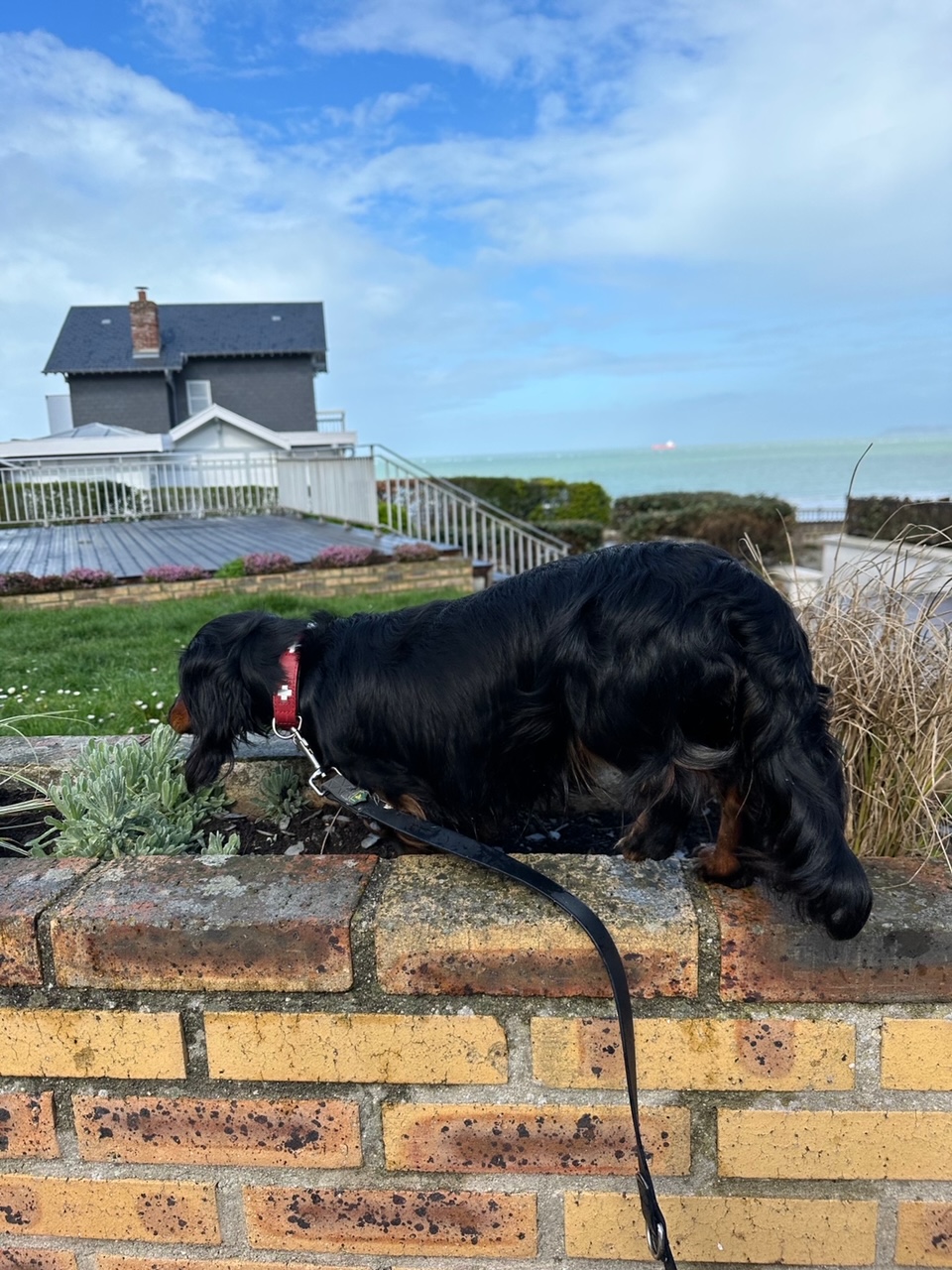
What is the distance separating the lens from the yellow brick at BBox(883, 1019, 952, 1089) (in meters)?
1.37

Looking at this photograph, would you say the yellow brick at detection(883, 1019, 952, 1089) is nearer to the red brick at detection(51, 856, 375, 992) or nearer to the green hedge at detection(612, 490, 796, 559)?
the red brick at detection(51, 856, 375, 992)

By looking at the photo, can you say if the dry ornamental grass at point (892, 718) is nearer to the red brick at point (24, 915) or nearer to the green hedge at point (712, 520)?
the red brick at point (24, 915)

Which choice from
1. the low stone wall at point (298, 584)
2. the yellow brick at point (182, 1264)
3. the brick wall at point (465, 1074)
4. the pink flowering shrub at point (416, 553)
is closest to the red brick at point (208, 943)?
the brick wall at point (465, 1074)

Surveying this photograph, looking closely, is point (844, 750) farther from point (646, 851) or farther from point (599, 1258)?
point (599, 1258)

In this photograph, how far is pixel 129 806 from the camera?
200 cm

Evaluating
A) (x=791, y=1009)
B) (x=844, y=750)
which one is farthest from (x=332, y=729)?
(x=844, y=750)

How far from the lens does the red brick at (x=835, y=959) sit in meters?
1.35

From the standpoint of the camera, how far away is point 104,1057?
144 centimetres

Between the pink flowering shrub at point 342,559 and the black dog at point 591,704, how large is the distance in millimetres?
9300

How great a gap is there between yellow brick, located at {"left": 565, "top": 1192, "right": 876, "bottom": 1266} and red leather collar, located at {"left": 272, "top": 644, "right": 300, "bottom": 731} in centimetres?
107

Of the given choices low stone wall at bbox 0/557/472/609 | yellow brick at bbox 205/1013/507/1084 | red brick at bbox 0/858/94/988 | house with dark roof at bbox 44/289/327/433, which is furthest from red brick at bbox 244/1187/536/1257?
house with dark roof at bbox 44/289/327/433

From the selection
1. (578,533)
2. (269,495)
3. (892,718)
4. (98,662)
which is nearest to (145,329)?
(269,495)

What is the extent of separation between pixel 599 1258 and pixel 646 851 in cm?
71

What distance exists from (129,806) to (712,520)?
15.2 metres
